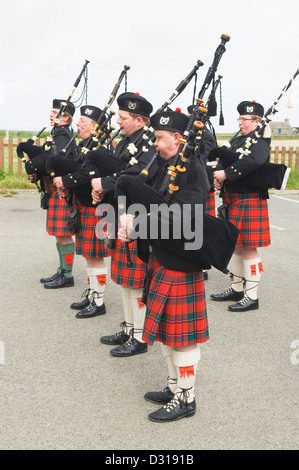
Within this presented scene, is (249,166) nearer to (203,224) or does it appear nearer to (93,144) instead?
(93,144)

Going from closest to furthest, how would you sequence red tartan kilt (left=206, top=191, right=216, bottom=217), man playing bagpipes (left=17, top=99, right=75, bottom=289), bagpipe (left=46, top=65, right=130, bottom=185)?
bagpipe (left=46, top=65, right=130, bottom=185), man playing bagpipes (left=17, top=99, right=75, bottom=289), red tartan kilt (left=206, top=191, right=216, bottom=217)

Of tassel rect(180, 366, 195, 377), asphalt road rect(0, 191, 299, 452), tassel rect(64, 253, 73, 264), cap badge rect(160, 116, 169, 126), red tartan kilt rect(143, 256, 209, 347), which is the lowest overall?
asphalt road rect(0, 191, 299, 452)

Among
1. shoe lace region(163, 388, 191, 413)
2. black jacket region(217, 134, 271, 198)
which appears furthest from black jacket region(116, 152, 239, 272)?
black jacket region(217, 134, 271, 198)

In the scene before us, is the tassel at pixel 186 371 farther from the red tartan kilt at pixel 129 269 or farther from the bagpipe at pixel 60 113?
the bagpipe at pixel 60 113

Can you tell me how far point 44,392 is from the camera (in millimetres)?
3176

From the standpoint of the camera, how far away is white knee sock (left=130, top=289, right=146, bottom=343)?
3775 millimetres

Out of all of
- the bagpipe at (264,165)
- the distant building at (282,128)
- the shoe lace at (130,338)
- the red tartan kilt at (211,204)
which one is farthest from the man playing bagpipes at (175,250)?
the distant building at (282,128)

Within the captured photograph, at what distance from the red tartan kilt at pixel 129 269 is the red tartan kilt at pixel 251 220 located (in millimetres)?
1389

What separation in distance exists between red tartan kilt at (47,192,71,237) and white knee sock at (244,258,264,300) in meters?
1.81

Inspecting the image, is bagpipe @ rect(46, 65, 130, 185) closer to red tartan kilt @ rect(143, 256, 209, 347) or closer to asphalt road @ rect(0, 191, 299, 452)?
asphalt road @ rect(0, 191, 299, 452)

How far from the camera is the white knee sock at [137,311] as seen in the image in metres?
3.78

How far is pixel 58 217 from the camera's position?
532cm

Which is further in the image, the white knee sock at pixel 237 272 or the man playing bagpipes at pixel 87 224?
the white knee sock at pixel 237 272

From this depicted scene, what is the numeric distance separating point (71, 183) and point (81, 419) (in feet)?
6.40
